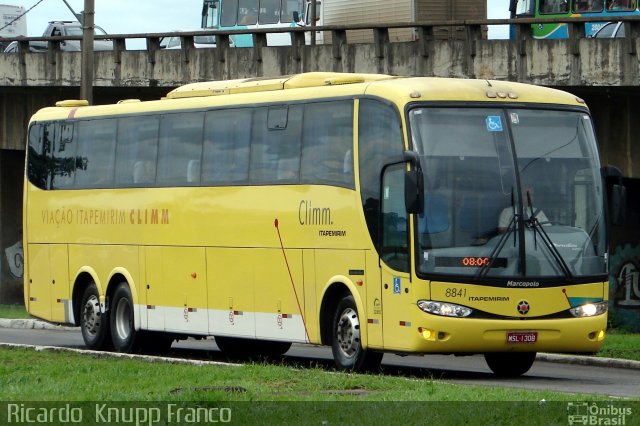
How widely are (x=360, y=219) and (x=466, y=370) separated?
3170mm

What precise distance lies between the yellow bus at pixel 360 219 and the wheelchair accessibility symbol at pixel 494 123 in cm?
3

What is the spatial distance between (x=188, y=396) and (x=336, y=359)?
6213 millimetres

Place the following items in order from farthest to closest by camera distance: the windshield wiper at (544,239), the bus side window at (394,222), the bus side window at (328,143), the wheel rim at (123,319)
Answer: the wheel rim at (123,319) < the bus side window at (328,143) < the windshield wiper at (544,239) < the bus side window at (394,222)

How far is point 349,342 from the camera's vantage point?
19.1 metres

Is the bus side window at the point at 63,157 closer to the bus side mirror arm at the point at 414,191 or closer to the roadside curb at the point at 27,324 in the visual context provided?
the roadside curb at the point at 27,324

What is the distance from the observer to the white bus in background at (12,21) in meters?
62.0

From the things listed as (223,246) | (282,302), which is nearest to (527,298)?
(282,302)

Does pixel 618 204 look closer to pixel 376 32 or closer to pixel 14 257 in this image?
pixel 376 32

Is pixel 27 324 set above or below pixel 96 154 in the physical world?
below

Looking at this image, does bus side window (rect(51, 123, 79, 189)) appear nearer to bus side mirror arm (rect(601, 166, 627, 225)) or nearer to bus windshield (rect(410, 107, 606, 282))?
bus windshield (rect(410, 107, 606, 282))

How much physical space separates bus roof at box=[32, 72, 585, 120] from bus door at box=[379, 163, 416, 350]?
3.12ft

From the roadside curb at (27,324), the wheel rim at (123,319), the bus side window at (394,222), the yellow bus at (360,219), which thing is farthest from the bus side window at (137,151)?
the roadside curb at (27,324)

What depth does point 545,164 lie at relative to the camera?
18516mm

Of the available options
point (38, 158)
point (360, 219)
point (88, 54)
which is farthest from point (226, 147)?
point (88, 54)
